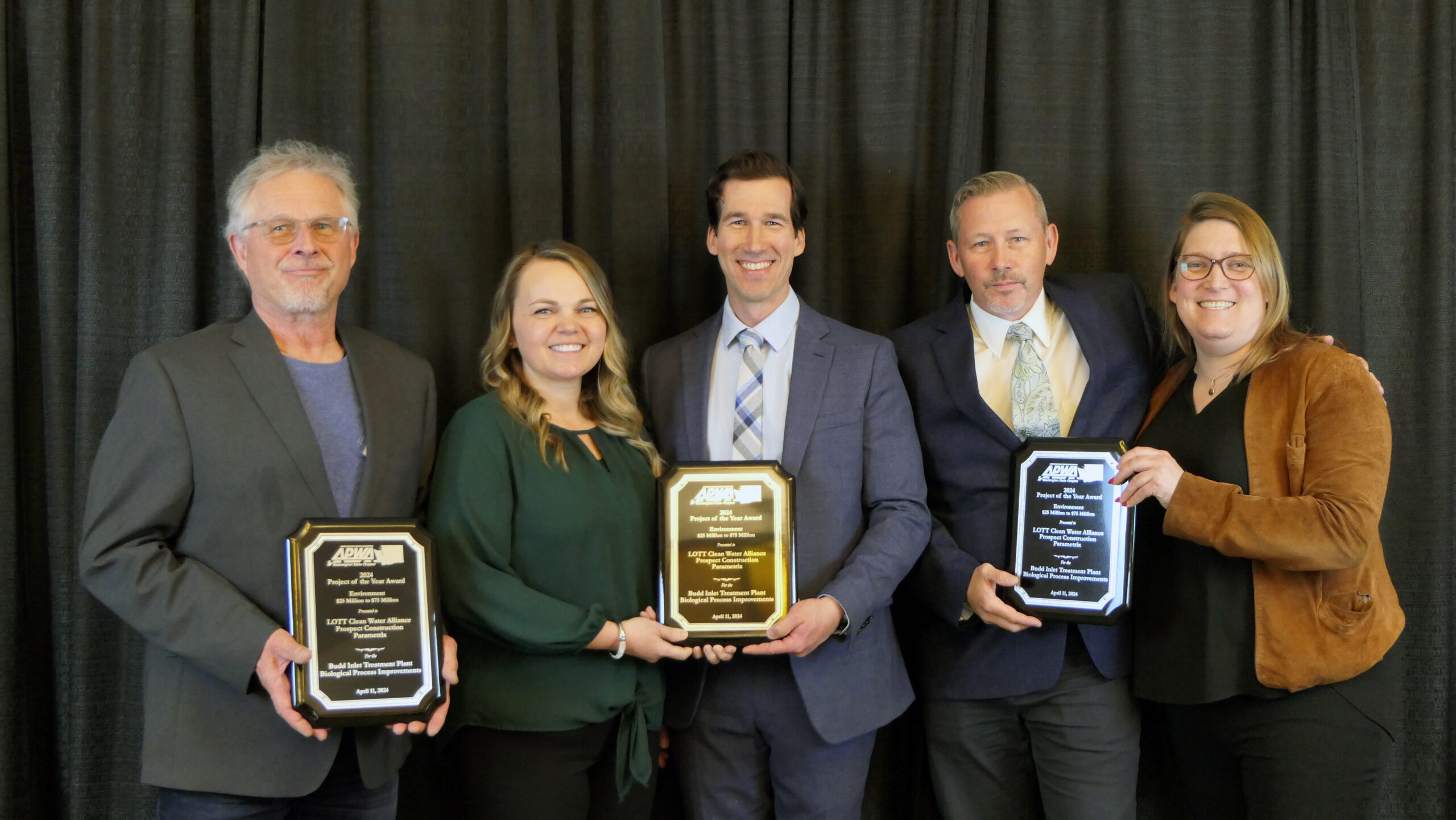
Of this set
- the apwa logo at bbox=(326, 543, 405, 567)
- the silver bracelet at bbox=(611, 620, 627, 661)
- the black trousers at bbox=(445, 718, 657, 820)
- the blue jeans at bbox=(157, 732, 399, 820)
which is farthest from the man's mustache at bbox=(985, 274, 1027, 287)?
the blue jeans at bbox=(157, 732, 399, 820)

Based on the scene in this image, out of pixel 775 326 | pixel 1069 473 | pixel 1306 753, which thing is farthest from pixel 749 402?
pixel 1306 753

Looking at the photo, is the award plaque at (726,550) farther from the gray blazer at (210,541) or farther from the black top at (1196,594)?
the black top at (1196,594)

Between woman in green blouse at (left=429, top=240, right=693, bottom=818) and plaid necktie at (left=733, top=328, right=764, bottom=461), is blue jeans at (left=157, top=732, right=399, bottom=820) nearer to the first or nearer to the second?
woman in green blouse at (left=429, top=240, right=693, bottom=818)

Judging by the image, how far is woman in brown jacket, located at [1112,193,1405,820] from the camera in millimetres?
2041

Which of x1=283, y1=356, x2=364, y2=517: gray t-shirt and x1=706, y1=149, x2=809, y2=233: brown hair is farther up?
x1=706, y1=149, x2=809, y2=233: brown hair

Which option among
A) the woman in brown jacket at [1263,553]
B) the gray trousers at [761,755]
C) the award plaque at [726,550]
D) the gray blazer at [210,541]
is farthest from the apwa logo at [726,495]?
the woman in brown jacket at [1263,553]

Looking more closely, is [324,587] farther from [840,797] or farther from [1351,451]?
[1351,451]

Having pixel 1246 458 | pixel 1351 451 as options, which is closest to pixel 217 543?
pixel 1246 458

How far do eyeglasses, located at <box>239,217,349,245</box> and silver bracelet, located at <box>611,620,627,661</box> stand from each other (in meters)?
1.03

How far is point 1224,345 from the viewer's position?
87.7 inches

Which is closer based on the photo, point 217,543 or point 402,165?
point 217,543

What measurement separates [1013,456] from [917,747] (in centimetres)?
113

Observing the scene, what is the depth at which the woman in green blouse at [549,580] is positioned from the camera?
6.50 feet

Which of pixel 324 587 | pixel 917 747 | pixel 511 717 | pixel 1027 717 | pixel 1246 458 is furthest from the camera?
pixel 917 747
